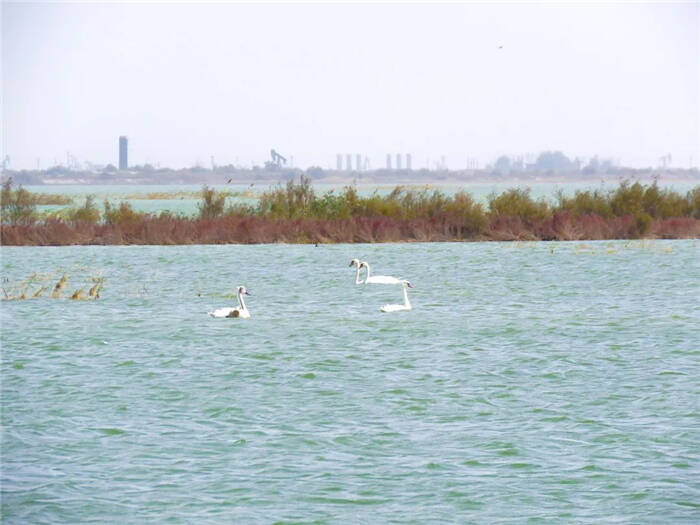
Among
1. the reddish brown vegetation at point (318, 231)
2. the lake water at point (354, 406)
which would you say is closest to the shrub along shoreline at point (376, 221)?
the reddish brown vegetation at point (318, 231)

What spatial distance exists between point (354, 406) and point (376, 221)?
3052 cm

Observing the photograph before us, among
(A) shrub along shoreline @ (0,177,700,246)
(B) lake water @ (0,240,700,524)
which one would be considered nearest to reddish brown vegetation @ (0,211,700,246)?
(A) shrub along shoreline @ (0,177,700,246)

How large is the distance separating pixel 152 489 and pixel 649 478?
14.6ft

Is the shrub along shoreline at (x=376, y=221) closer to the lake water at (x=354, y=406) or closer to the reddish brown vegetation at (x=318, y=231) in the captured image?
the reddish brown vegetation at (x=318, y=231)

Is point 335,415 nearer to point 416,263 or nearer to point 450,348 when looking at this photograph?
point 450,348

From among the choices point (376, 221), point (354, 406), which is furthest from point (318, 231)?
point (354, 406)

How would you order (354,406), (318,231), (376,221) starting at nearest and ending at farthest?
1. (354,406)
2. (318,231)
3. (376,221)

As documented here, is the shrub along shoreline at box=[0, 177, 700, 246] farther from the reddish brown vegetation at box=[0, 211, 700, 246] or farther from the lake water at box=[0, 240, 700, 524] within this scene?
the lake water at box=[0, 240, 700, 524]

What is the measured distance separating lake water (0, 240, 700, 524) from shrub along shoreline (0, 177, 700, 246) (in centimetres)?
1512

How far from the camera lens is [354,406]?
14.8 metres

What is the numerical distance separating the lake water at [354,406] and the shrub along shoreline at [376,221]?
1512 centimetres

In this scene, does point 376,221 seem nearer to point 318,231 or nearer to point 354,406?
Result: point 318,231

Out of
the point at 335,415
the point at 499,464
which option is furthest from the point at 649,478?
the point at 335,415

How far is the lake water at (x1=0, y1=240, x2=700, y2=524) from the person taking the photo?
10.8 metres
